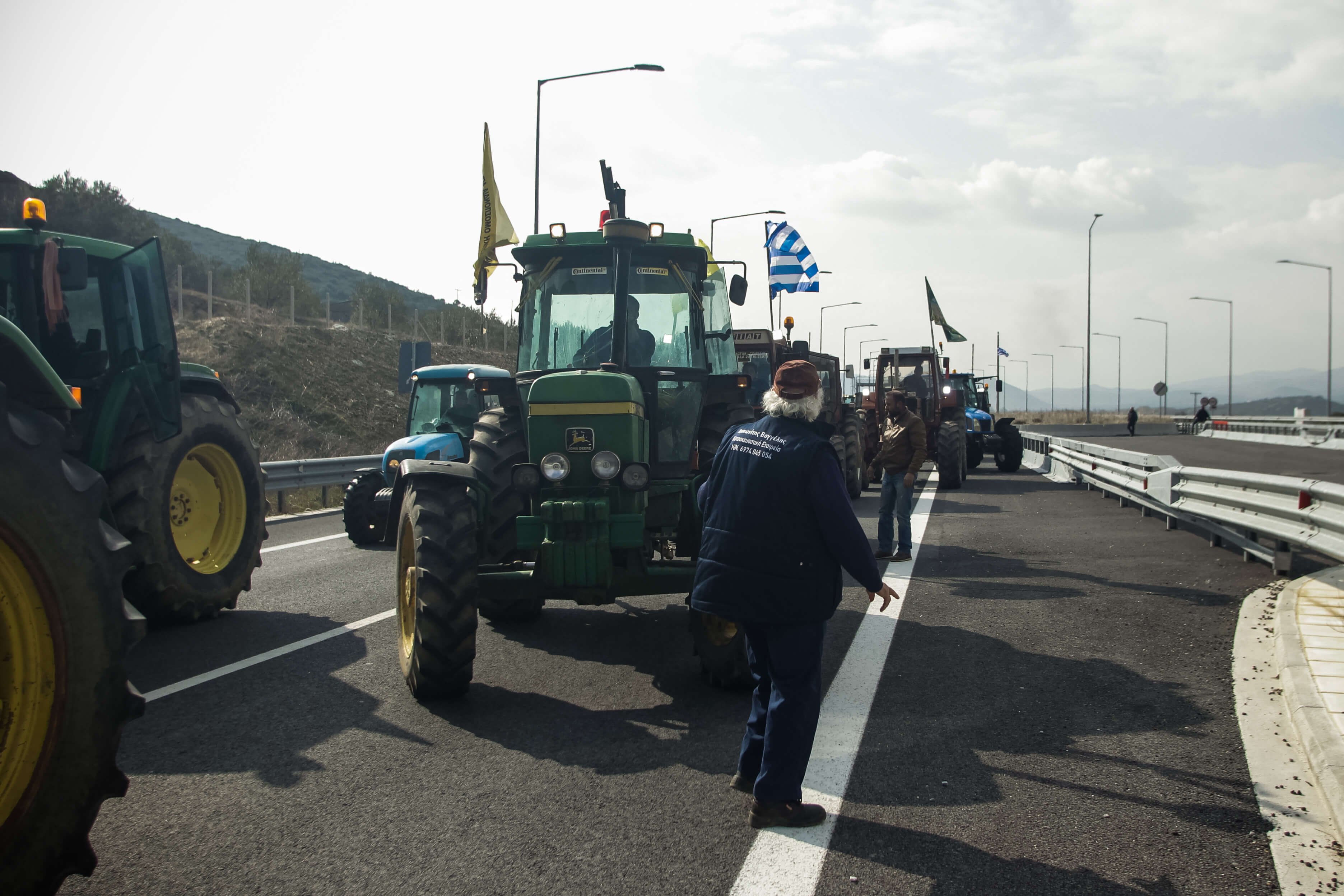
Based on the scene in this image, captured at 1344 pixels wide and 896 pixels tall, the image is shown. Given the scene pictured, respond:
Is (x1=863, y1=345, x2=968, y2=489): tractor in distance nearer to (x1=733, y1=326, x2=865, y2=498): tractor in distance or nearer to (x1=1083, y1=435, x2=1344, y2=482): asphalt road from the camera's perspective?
(x1=733, y1=326, x2=865, y2=498): tractor in distance

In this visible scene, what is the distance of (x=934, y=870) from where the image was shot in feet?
11.8

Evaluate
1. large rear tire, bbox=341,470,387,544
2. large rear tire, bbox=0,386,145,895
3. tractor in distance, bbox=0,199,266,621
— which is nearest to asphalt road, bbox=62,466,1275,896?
tractor in distance, bbox=0,199,266,621

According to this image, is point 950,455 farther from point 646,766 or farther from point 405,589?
point 646,766

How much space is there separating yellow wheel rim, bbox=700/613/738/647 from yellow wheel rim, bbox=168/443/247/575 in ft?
13.7

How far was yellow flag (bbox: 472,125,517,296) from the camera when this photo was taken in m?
16.4

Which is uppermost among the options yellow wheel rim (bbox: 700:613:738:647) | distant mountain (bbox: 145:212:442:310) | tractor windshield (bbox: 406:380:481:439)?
distant mountain (bbox: 145:212:442:310)

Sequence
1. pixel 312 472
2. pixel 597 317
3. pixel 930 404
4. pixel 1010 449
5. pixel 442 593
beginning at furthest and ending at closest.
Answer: pixel 1010 449 < pixel 930 404 < pixel 312 472 < pixel 597 317 < pixel 442 593

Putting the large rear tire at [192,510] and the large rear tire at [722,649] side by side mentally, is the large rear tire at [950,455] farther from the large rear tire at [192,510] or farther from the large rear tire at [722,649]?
the large rear tire at [722,649]

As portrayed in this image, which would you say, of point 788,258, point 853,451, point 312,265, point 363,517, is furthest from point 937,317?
point 312,265

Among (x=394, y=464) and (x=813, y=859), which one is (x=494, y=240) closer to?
(x=394, y=464)

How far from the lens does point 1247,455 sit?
29.8 meters

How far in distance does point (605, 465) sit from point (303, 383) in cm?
3189

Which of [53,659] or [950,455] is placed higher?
[53,659]

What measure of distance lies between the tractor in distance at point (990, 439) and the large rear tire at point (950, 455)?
2.86 m
